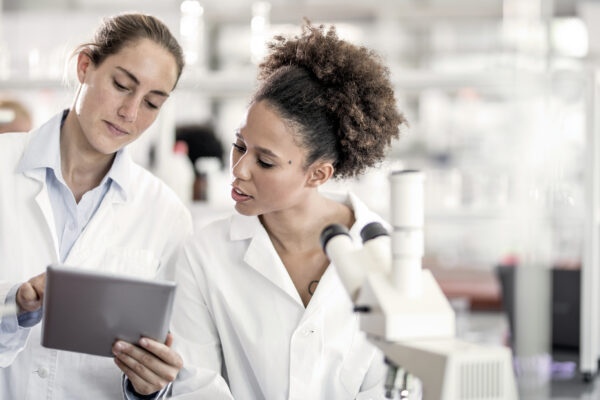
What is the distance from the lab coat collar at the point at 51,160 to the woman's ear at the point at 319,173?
18.6 inches

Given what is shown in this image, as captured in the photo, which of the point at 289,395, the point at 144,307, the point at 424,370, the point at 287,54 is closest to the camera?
the point at 424,370

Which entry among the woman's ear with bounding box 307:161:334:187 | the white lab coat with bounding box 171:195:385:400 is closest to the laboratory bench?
the white lab coat with bounding box 171:195:385:400

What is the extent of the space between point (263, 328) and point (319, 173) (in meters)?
0.38

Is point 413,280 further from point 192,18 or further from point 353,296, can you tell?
point 192,18

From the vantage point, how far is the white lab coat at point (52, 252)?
1.53 meters

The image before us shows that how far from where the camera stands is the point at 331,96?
1.52 m

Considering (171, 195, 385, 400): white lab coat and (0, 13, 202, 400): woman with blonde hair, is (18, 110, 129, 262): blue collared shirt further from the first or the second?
(171, 195, 385, 400): white lab coat

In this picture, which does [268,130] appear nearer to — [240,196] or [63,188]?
[240,196]

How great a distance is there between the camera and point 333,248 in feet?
3.41

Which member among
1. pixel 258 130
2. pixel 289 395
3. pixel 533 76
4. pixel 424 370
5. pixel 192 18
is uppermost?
pixel 192 18

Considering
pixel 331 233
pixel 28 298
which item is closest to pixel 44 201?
pixel 28 298

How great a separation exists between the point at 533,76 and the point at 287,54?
4.64ft

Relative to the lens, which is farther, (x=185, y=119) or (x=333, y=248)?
(x=185, y=119)

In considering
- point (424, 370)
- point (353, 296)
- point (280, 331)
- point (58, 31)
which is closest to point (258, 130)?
point (280, 331)
